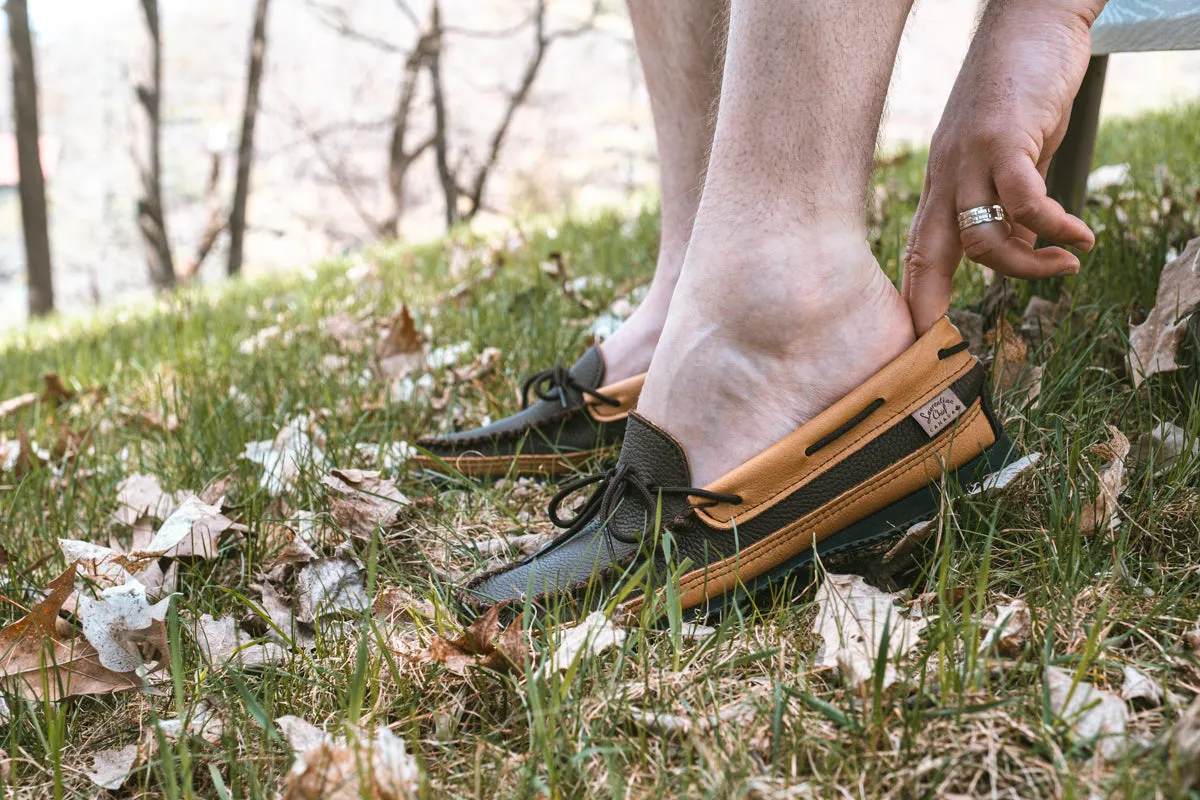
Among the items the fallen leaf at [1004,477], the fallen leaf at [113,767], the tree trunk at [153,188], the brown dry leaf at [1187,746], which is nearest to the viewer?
the brown dry leaf at [1187,746]

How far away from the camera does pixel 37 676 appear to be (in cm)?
100

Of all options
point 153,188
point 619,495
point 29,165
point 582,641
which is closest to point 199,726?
point 582,641

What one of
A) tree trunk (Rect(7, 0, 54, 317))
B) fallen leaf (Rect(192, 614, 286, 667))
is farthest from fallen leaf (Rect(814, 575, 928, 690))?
tree trunk (Rect(7, 0, 54, 317))

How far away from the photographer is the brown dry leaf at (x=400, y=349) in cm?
208

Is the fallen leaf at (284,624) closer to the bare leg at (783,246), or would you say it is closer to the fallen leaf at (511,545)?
the fallen leaf at (511,545)

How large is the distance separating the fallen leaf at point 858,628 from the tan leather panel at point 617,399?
0.59 meters

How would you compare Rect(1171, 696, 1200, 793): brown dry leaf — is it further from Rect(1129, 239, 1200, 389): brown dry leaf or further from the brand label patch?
Rect(1129, 239, 1200, 389): brown dry leaf

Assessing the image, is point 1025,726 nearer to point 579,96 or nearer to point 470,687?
point 470,687

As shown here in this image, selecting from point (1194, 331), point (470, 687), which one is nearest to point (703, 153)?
point (1194, 331)

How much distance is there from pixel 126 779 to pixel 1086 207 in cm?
239

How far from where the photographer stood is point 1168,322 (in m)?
1.25

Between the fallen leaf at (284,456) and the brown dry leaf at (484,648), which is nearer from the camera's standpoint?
the brown dry leaf at (484,648)

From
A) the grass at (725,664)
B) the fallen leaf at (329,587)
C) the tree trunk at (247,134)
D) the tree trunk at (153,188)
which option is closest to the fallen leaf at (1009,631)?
the grass at (725,664)

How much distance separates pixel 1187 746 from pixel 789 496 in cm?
47
